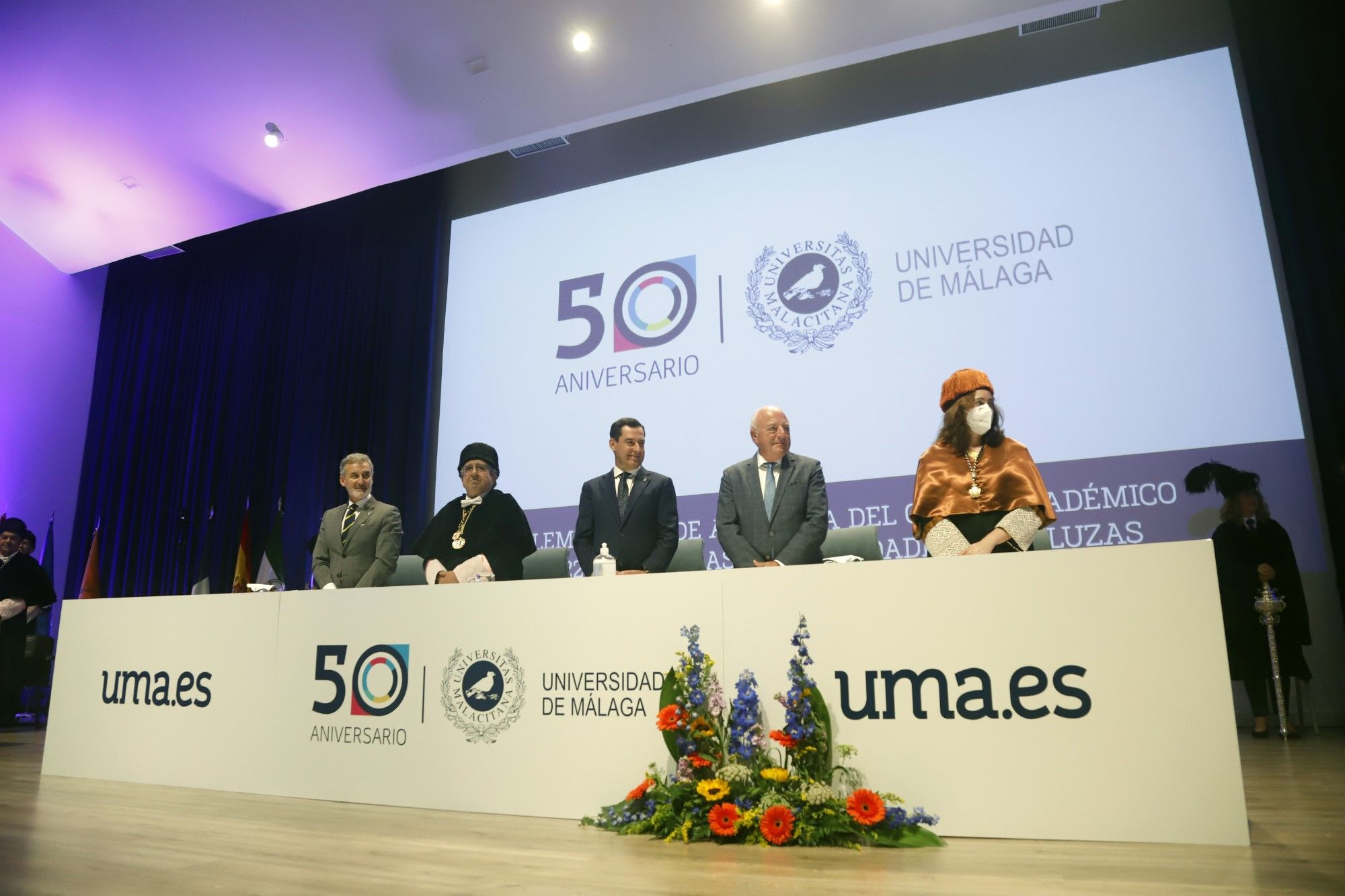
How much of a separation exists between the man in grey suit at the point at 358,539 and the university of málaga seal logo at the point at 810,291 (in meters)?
2.61

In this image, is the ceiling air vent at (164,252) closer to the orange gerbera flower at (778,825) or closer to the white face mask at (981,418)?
the white face mask at (981,418)

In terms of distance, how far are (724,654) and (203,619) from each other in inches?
84.3

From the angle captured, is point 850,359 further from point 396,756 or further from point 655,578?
point 396,756

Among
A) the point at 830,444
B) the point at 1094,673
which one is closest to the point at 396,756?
the point at 1094,673

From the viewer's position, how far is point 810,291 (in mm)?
5336

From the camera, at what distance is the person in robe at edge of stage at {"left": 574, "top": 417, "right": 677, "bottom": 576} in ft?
11.8

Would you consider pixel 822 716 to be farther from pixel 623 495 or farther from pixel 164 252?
pixel 164 252

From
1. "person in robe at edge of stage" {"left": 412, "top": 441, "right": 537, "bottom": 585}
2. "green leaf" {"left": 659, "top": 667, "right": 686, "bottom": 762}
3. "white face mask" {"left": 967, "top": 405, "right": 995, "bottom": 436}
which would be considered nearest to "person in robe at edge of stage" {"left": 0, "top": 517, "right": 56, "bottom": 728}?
"person in robe at edge of stage" {"left": 412, "top": 441, "right": 537, "bottom": 585}

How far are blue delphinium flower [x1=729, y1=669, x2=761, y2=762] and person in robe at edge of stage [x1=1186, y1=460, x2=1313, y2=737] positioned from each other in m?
3.16

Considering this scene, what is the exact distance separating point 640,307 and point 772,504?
9.02 ft

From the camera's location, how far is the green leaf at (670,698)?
2.42 m

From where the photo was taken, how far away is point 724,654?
101 inches

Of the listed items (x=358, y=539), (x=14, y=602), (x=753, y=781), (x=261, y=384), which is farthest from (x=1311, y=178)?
(x=14, y=602)

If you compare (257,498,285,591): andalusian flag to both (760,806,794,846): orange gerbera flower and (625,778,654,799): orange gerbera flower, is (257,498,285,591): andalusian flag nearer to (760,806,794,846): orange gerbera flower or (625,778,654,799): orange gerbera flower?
(625,778,654,799): orange gerbera flower
